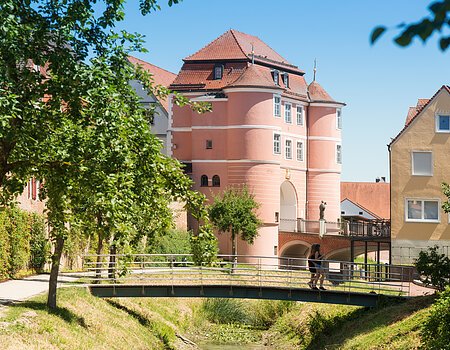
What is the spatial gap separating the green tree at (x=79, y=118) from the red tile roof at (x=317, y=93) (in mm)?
53873

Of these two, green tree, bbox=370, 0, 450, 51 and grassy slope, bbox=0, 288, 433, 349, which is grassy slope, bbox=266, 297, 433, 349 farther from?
green tree, bbox=370, 0, 450, 51

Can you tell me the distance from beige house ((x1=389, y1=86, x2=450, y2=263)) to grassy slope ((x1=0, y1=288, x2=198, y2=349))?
14.6 meters

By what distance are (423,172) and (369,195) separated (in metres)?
56.0

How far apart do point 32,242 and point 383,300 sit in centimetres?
1507

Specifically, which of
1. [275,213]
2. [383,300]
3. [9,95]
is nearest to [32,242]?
[383,300]

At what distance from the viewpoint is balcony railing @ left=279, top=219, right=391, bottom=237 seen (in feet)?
170

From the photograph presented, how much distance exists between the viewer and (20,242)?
35469 millimetres

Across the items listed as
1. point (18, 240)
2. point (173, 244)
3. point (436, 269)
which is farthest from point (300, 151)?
point (436, 269)

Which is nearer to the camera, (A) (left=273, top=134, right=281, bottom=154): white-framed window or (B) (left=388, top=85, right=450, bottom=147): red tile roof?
(B) (left=388, top=85, right=450, bottom=147): red tile roof

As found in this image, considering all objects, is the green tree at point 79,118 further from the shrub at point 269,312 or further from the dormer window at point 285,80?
the dormer window at point 285,80

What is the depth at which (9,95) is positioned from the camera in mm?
15875

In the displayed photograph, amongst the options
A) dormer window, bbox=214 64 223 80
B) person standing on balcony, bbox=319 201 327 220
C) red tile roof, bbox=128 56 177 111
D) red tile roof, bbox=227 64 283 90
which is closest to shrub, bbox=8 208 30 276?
red tile roof, bbox=227 64 283 90

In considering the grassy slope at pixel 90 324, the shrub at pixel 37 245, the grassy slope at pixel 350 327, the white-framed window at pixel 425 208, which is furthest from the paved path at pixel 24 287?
the white-framed window at pixel 425 208

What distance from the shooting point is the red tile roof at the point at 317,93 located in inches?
2849
